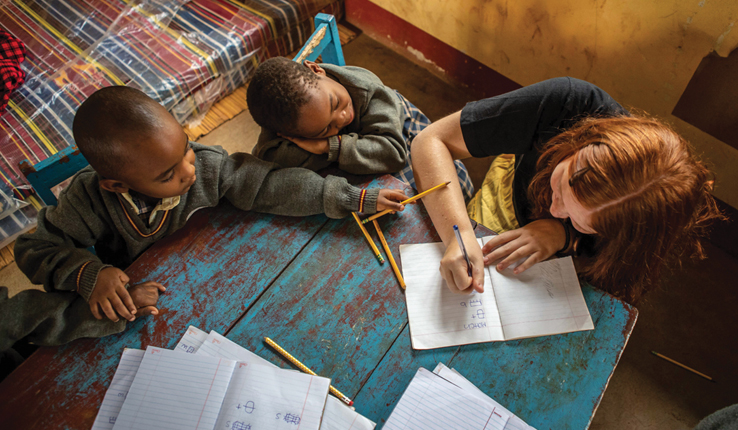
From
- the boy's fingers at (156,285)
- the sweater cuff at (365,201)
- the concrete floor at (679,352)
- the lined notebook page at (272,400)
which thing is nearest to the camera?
the lined notebook page at (272,400)

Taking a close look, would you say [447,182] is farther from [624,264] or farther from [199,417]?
[199,417]

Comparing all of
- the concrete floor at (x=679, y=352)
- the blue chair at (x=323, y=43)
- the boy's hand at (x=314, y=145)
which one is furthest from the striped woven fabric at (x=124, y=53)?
the boy's hand at (x=314, y=145)

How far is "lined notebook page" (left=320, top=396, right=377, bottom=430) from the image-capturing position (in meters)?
0.86

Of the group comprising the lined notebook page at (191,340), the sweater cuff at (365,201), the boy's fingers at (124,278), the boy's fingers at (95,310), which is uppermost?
the sweater cuff at (365,201)

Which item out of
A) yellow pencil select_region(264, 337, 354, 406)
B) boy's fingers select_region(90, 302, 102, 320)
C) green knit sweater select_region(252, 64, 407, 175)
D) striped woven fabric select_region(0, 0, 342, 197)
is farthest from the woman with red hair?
striped woven fabric select_region(0, 0, 342, 197)

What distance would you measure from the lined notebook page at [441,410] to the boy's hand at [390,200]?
1.54 ft

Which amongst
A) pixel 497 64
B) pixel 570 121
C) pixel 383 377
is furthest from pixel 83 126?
pixel 497 64

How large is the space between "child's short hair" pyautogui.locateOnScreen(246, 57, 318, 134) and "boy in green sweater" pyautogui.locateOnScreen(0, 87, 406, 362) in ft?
0.62

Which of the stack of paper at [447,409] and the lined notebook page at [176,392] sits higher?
the stack of paper at [447,409]

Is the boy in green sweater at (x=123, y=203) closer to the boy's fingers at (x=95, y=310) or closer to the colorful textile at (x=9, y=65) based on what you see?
the boy's fingers at (x=95, y=310)

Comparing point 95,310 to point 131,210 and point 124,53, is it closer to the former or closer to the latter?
point 131,210

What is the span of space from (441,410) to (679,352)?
5.24ft

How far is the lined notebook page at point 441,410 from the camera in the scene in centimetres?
86

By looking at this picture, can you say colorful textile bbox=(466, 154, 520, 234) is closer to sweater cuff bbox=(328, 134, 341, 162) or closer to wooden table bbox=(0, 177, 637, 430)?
wooden table bbox=(0, 177, 637, 430)
